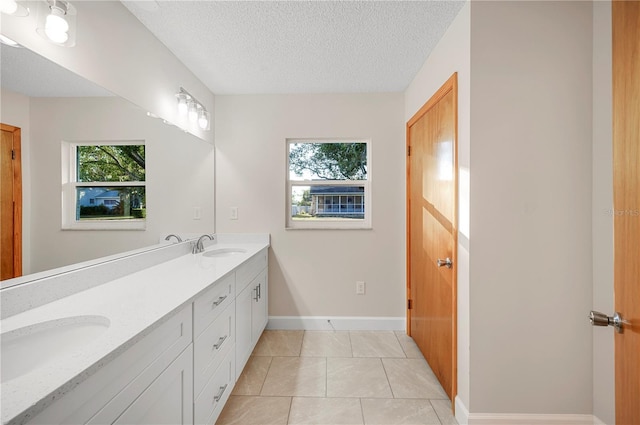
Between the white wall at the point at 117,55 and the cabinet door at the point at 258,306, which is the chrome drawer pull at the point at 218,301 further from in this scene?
the white wall at the point at 117,55

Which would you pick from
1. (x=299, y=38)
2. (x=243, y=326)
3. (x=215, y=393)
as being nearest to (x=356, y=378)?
(x=243, y=326)

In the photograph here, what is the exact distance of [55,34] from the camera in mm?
1137

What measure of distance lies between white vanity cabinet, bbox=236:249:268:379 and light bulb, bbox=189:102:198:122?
1271mm

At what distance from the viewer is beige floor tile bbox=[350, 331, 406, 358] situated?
2.36 metres

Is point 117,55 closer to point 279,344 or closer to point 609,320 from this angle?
point 279,344

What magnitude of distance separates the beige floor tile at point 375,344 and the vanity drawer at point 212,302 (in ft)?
4.19

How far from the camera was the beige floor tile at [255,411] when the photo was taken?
1.63 meters

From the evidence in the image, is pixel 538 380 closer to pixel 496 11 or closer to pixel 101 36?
pixel 496 11

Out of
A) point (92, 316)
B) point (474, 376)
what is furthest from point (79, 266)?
point (474, 376)

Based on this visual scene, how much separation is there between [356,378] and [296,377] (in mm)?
441

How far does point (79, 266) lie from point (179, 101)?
139cm

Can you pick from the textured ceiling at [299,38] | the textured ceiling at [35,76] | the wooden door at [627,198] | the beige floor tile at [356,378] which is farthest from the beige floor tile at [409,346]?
the textured ceiling at [35,76]

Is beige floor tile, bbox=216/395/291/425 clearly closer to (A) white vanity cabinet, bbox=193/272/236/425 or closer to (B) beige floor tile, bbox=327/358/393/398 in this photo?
(A) white vanity cabinet, bbox=193/272/236/425

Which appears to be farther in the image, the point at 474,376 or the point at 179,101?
the point at 179,101
